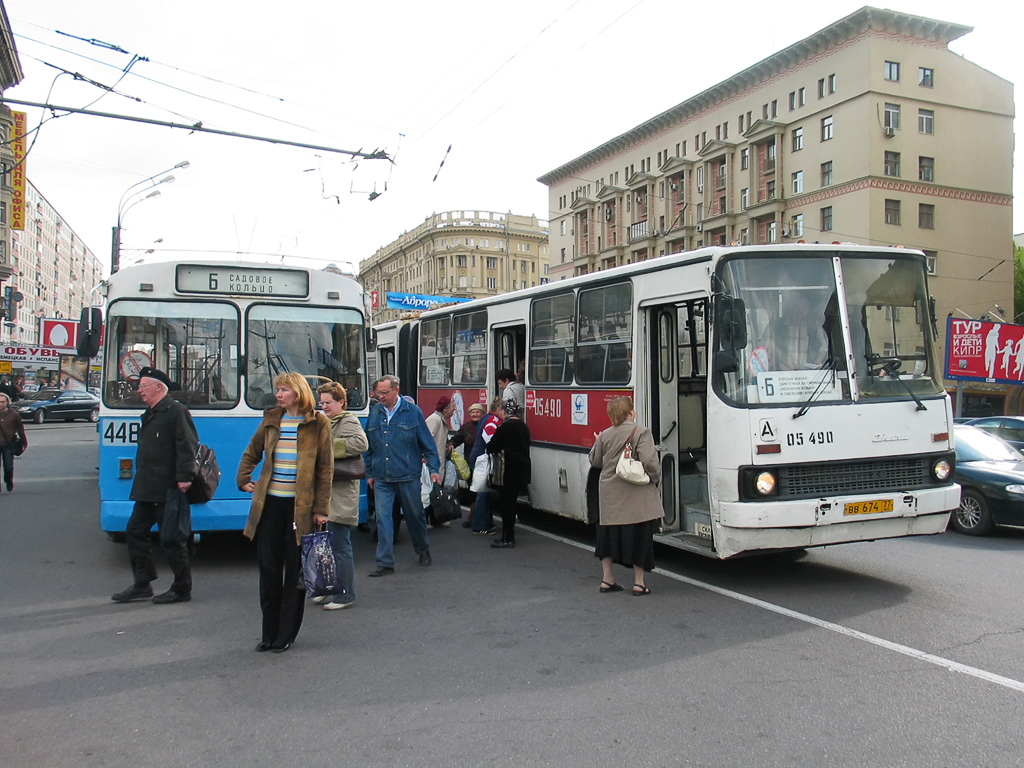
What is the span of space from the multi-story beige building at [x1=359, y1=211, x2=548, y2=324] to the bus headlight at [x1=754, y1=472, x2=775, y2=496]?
264 ft

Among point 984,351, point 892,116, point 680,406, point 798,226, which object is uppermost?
point 892,116

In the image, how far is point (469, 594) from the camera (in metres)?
7.52

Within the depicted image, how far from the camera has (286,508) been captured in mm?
5910

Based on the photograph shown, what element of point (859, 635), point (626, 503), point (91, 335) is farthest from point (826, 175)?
point (859, 635)

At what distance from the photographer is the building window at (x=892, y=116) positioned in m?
48.7

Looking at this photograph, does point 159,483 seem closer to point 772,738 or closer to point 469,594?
point 469,594

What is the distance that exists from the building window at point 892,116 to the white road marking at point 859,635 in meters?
47.5

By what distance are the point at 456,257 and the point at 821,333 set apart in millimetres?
87450

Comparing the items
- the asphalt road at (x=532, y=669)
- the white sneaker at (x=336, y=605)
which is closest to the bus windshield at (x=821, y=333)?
the asphalt road at (x=532, y=669)

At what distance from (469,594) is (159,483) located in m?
2.69

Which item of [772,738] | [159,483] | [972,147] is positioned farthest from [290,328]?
[972,147]

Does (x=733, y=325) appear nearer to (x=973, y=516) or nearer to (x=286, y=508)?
(x=286, y=508)

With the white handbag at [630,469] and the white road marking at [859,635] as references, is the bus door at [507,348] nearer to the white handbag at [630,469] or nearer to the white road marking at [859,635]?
the white road marking at [859,635]

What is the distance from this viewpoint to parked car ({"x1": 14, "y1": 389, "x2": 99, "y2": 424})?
→ 135ft
